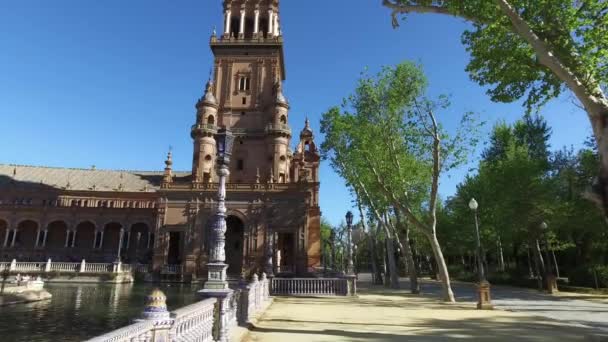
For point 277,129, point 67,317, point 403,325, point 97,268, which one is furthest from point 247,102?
point 403,325

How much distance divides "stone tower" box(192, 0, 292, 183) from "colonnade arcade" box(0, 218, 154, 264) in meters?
12.3

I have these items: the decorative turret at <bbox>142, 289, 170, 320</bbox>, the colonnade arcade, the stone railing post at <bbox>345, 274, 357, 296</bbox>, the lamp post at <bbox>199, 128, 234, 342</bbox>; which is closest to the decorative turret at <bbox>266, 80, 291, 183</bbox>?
the colonnade arcade

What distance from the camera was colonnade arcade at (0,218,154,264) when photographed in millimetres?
44156

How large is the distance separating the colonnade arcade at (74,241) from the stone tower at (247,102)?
12267 mm

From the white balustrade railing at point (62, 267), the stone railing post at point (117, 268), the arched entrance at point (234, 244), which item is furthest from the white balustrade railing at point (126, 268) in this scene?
the arched entrance at point (234, 244)

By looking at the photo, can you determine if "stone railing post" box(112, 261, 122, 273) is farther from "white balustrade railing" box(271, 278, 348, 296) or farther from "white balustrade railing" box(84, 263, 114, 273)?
"white balustrade railing" box(271, 278, 348, 296)

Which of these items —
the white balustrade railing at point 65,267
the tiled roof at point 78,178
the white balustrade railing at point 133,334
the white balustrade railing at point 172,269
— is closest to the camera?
the white balustrade railing at point 133,334

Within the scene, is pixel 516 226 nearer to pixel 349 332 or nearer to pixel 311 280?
pixel 311 280

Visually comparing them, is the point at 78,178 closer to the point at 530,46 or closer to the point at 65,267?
the point at 65,267

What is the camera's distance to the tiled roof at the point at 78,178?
164 feet

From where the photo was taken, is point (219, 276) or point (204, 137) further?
point (204, 137)

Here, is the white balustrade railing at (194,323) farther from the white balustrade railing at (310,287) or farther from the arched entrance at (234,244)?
the arched entrance at (234,244)

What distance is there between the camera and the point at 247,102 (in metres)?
46.2

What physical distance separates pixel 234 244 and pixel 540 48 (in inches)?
1352
